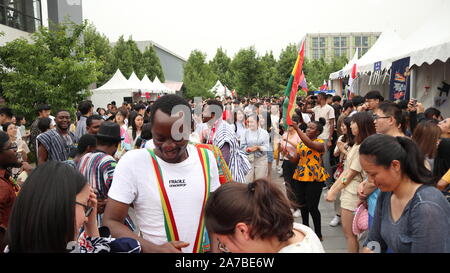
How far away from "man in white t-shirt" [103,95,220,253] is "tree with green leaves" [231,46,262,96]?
3616 cm

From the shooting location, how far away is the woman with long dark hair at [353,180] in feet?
13.1

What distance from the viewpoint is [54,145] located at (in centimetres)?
548

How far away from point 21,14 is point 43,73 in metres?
6.75

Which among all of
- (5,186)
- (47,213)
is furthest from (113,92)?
(47,213)

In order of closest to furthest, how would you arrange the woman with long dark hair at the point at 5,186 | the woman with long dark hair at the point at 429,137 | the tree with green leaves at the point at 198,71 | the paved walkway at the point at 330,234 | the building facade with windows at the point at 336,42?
the woman with long dark hair at the point at 5,186, the woman with long dark hair at the point at 429,137, the paved walkway at the point at 330,234, the tree with green leaves at the point at 198,71, the building facade with windows at the point at 336,42

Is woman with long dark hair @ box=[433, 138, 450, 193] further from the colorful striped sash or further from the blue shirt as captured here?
the colorful striped sash

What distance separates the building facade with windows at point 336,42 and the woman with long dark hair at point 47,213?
13628 cm

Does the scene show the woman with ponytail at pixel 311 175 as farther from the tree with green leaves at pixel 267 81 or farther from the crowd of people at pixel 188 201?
the tree with green leaves at pixel 267 81

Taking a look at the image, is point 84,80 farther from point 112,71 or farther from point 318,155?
point 112,71

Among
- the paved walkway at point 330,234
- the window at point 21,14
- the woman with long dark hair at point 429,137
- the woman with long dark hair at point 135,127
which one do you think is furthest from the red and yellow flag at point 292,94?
the window at point 21,14

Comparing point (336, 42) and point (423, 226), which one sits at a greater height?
point (336, 42)

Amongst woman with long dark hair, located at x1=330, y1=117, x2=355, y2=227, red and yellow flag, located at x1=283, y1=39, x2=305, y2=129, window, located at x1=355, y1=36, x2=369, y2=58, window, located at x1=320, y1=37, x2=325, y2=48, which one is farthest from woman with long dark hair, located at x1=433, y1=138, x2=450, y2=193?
window, located at x1=355, y1=36, x2=369, y2=58

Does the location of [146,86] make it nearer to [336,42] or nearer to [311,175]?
[311,175]
